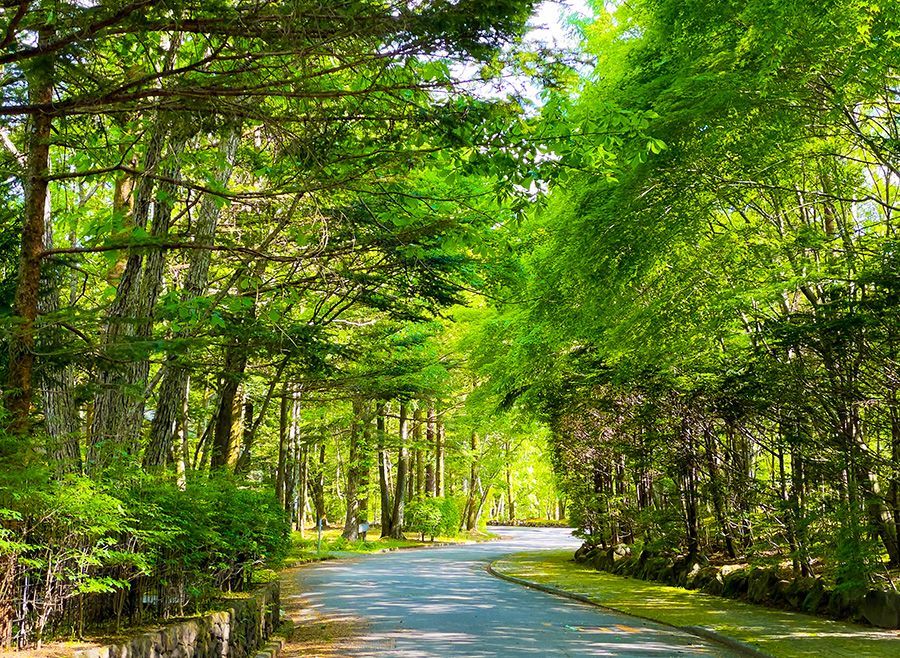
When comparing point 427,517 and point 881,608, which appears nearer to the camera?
point 881,608

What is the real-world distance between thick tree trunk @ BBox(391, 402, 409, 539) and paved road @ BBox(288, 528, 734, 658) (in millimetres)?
11562

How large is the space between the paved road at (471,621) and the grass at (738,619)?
0.66m

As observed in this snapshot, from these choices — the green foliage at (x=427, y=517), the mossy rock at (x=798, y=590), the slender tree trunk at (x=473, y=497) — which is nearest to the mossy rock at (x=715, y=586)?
the mossy rock at (x=798, y=590)

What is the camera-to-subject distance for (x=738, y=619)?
10852 mm

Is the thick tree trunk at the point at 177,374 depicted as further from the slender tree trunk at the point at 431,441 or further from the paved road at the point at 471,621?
the slender tree trunk at the point at 431,441

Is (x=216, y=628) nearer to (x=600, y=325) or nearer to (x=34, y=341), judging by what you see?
(x=34, y=341)

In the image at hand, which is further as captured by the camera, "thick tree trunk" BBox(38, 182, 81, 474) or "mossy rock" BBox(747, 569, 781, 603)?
"mossy rock" BBox(747, 569, 781, 603)

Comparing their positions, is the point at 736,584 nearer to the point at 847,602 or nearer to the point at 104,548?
the point at 847,602

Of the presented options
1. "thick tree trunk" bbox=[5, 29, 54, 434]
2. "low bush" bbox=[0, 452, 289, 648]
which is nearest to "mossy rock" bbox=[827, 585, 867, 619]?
"low bush" bbox=[0, 452, 289, 648]

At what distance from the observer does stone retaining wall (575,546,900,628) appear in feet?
32.5

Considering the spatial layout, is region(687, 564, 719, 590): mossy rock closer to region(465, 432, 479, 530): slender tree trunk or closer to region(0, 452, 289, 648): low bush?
region(0, 452, 289, 648): low bush

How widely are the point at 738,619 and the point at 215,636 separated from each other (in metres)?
8.14

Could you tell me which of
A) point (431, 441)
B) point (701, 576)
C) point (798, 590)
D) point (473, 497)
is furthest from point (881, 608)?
point (473, 497)

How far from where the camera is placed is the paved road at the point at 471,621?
852 cm
